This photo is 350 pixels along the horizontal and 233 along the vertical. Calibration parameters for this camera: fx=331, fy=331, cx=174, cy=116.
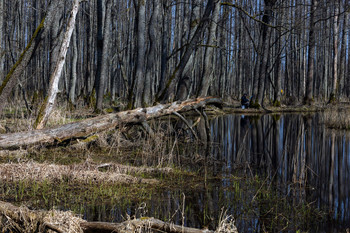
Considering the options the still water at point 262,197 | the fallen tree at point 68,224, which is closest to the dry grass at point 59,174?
the still water at point 262,197

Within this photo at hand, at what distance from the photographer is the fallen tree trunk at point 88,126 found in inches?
218

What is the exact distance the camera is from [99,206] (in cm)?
382

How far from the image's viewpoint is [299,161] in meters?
6.92

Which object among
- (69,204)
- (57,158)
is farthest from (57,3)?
(69,204)

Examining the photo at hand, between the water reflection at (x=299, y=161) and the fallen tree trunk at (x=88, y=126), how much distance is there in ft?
4.47

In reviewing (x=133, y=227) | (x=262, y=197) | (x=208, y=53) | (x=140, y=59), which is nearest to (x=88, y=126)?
(x=262, y=197)

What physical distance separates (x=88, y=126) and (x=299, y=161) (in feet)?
14.4

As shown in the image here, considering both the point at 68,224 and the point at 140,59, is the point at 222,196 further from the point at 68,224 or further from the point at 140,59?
the point at 140,59

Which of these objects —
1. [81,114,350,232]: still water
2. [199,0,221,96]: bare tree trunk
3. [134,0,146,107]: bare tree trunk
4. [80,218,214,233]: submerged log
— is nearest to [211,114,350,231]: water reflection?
[81,114,350,232]: still water

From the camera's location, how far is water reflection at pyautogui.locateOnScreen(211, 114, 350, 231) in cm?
444

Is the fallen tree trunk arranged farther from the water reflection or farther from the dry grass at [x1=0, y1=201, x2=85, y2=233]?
the dry grass at [x1=0, y1=201, x2=85, y2=233]

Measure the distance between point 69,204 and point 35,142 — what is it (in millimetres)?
2236

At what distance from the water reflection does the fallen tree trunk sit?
53.6 inches

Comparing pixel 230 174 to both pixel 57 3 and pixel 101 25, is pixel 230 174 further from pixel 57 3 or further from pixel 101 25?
pixel 101 25
